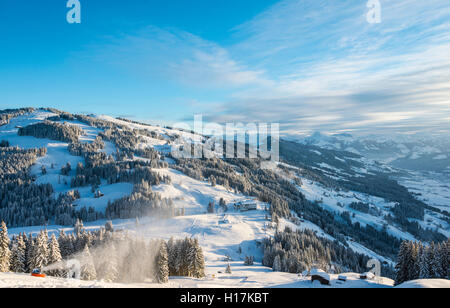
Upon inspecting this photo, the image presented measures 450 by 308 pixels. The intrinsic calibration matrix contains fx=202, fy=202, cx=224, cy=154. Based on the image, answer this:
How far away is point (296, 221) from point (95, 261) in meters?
→ 113

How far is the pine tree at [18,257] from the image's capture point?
40.4 m

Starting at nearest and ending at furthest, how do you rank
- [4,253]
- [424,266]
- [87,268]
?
[4,253] < [87,268] < [424,266]

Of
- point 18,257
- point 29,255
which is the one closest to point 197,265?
point 29,255

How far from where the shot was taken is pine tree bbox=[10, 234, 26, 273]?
132 ft

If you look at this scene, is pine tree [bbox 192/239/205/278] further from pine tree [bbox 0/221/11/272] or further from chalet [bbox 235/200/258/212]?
chalet [bbox 235/200/258/212]

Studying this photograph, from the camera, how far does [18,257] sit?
41.1 meters

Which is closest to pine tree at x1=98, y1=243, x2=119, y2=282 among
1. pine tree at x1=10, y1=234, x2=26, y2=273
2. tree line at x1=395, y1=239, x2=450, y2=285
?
pine tree at x1=10, y1=234, x2=26, y2=273

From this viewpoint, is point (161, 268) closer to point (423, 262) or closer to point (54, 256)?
point (54, 256)

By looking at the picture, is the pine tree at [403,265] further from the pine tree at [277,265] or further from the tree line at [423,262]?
the pine tree at [277,265]

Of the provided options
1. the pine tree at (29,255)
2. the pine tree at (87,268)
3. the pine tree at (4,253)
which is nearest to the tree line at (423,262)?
the pine tree at (87,268)

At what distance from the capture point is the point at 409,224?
194750 millimetres

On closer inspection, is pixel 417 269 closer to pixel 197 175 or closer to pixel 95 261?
pixel 95 261

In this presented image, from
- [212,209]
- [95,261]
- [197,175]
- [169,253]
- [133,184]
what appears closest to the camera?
[95,261]
